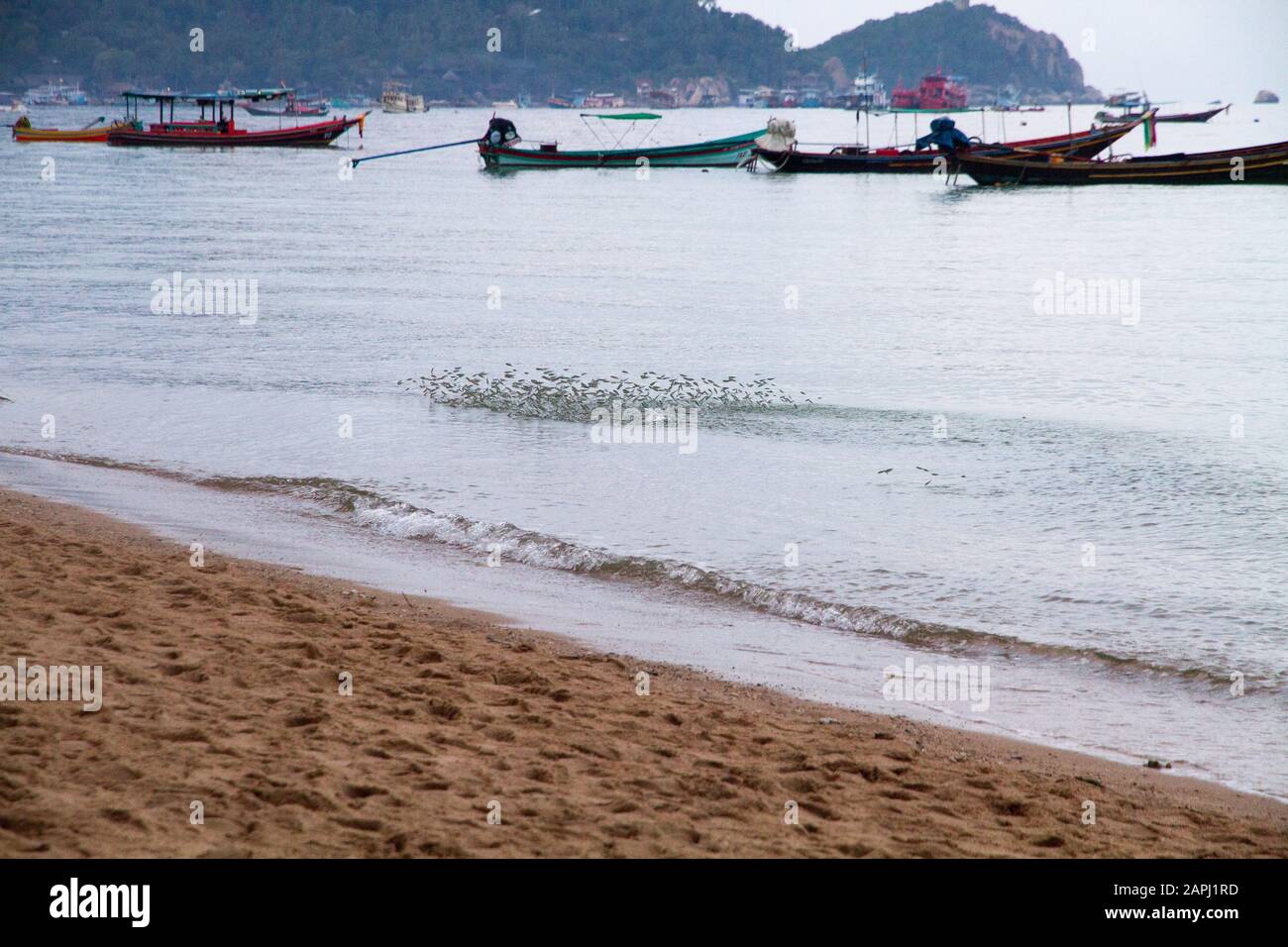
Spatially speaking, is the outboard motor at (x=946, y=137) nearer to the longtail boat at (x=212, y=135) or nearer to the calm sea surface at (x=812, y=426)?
the calm sea surface at (x=812, y=426)

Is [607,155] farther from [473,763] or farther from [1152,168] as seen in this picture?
[473,763]

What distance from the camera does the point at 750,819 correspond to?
4.95 metres

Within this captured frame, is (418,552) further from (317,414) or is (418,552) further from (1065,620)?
(317,414)

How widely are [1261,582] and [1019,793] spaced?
4.78 m

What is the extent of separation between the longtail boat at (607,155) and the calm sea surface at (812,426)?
111ft

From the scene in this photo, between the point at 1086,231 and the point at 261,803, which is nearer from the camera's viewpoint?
the point at 261,803

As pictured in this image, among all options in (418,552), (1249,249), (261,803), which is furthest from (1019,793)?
(1249,249)

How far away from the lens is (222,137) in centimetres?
8750

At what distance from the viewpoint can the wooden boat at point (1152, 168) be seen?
55062mm

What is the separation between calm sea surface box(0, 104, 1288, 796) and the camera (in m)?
8.38

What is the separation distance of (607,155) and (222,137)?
31470 mm

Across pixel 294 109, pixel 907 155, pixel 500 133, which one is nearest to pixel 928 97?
pixel 294 109
